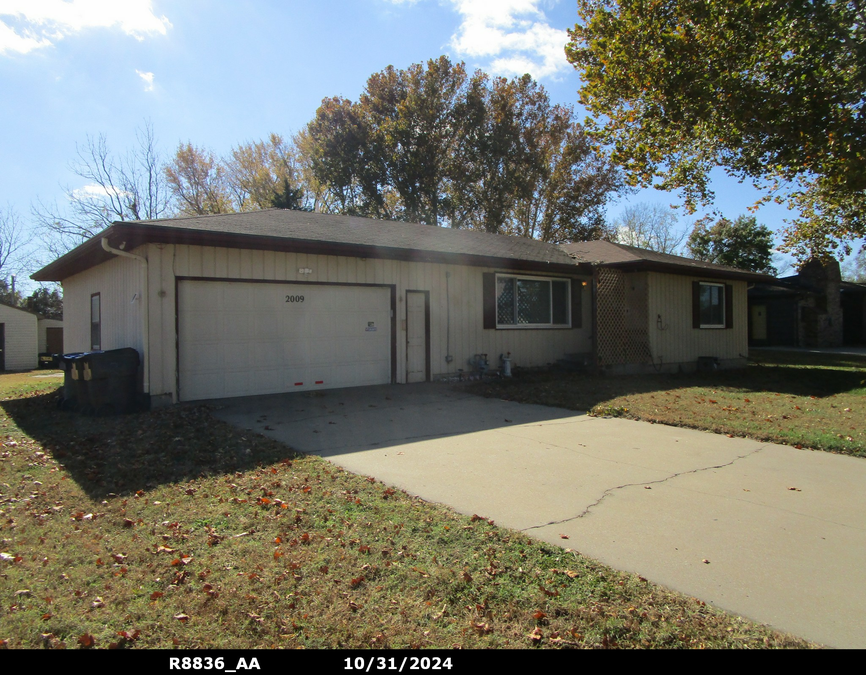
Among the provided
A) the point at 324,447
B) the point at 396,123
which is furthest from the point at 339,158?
the point at 324,447

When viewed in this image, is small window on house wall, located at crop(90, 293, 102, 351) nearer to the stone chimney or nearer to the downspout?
the downspout

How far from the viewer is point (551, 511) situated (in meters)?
4.27

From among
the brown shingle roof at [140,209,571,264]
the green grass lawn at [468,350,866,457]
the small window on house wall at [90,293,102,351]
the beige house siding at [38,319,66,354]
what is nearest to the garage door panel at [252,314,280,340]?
the brown shingle roof at [140,209,571,264]

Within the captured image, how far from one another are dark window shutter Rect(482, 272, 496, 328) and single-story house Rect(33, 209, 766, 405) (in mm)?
29

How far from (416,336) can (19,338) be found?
22.4 metres

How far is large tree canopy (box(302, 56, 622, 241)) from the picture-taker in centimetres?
2852

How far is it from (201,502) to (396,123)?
1030 inches

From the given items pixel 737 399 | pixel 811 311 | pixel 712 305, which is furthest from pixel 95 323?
pixel 811 311

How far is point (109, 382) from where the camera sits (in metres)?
8.05

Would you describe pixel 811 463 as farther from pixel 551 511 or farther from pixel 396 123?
pixel 396 123

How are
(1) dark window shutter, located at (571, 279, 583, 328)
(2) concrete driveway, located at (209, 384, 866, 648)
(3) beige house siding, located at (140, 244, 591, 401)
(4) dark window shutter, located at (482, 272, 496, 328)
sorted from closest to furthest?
1. (2) concrete driveway, located at (209, 384, 866, 648)
2. (3) beige house siding, located at (140, 244, 591, 401)
3. (4) dark window shutter, located at (482, 272, 496, 328)
4. (1) dark window shutter, located at (571, 279, 583, 328)

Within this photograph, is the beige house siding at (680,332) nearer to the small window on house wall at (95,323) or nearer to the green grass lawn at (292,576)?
the green grass lawn at (292,576)

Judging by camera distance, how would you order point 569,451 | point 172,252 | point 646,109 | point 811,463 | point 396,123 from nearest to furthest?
point 811,463 < point 569,451 < point 172,252 < point 646,109 < point 396,123
